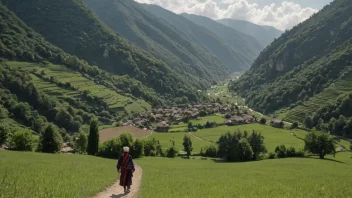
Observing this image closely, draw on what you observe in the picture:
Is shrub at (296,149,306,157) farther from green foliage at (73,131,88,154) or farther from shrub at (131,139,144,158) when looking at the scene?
green foliage at (73,131,88,154)

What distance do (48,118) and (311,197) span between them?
444 feet

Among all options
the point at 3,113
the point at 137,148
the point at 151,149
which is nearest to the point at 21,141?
the point at 137,148

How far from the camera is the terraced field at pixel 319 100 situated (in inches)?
7067

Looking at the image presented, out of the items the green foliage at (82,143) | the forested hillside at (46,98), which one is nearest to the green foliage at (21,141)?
the green foliage at (82,143)

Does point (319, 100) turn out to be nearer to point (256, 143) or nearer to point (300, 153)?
point (256, 143)

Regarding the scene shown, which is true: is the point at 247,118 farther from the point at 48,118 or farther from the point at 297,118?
the point at 48,118

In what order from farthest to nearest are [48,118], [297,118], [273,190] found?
[297,118]
[48,118]
[273,190]

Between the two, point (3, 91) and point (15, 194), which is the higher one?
point (3, 91)

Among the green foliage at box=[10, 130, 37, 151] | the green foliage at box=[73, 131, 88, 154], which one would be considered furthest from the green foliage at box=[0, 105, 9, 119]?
the green foliage at box=[10, 130, 37, 151]

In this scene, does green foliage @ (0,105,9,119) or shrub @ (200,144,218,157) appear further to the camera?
green foliage @ (0,105,9,119)

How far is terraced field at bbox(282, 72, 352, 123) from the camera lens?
180 meters

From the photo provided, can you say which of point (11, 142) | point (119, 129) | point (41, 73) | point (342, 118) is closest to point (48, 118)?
point (119, 129)

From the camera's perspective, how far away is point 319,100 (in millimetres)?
189625

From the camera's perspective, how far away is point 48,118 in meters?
138
